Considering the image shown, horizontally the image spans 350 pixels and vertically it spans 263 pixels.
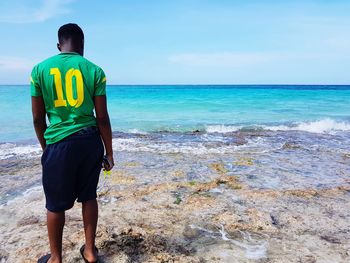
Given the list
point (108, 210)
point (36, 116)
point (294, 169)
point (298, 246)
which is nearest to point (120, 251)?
point (108, 210)

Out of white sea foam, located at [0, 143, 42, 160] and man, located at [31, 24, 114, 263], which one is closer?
man, located at [31, 24, 114, 263]

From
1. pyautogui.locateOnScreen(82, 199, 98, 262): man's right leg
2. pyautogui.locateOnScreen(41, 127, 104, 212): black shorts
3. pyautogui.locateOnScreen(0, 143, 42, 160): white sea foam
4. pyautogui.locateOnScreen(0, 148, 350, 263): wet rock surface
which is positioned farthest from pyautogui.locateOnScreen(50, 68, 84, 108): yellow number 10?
pyautogui.locateOnScreen(0, 143, 42, 160): white sea foam

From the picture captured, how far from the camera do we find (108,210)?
4633mm

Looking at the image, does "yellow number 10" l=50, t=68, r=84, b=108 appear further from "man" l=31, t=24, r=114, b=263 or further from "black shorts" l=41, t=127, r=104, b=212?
"black shorts" l=41, t=127, r=104, b=212

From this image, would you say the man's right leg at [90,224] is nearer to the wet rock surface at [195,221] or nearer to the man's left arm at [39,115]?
the wet rock surface at [195,221]

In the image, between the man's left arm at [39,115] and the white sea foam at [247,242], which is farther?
the white sea foam at [247,242]

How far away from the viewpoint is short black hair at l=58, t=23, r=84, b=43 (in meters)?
2.95

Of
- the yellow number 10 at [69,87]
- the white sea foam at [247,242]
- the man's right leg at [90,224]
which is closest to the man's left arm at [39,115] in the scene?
the yellow number 10 at [69,87]

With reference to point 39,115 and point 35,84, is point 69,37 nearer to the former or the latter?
point 35,84

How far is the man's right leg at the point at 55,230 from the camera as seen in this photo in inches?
118

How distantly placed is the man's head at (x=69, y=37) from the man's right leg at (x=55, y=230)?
141 centimetres

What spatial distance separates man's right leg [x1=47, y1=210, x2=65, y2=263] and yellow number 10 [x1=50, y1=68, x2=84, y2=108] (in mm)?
956

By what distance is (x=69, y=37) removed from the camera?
116 inches

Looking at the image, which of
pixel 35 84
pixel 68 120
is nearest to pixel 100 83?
pixel 68 120
